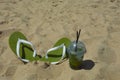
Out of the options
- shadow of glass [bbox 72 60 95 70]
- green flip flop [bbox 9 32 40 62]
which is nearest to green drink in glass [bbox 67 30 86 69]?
shadow of glass [bbox 72 60 95 70]

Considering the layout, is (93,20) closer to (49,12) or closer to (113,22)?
(113,22)

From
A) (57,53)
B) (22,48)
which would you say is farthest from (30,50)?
(57,53)

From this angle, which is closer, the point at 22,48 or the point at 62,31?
the point at 22,48

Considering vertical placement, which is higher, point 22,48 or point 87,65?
point 22,48

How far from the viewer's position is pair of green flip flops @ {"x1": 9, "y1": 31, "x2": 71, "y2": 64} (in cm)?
244

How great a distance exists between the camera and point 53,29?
2.91m

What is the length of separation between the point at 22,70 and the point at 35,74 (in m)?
0.13

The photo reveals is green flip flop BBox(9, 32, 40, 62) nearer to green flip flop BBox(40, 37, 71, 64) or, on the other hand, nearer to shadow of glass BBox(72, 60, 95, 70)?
green flip flop BBox(40, 37, 71, 64)

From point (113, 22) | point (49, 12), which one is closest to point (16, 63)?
point (49, 12)

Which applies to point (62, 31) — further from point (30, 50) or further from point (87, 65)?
point (87, 65)

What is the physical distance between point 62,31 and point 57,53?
456mm

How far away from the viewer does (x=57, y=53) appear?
248 centimetres

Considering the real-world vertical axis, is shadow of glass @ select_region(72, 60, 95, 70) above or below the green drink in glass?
below

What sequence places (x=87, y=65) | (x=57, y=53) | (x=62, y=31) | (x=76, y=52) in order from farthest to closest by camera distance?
(x=62, y=31) → (x=57, y=53) → (x=87, y=65) → (x=76, y=52)
